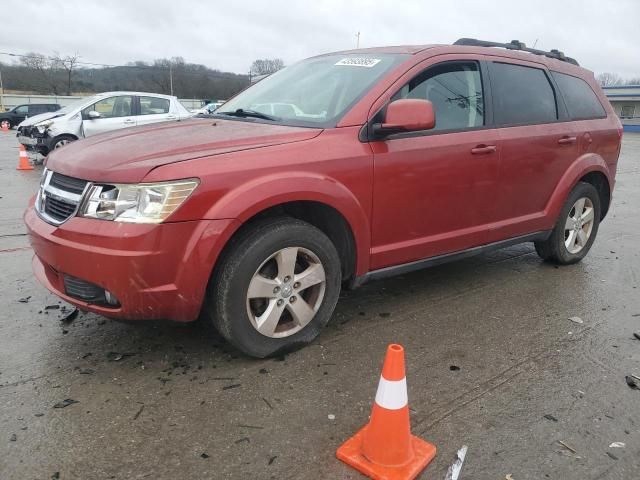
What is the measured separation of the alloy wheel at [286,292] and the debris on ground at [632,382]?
1783mm

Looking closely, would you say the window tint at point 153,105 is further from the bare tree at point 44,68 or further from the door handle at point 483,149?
the bare tree at point 44,68

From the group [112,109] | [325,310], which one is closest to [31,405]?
[325,310]

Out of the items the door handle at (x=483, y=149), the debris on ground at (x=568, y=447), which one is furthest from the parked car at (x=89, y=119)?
the debris on ground at (x=568, y=447)

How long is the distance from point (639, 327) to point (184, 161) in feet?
10.8

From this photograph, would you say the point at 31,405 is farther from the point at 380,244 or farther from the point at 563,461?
the point at 563,461

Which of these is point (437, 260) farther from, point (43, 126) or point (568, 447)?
point (43, 126)

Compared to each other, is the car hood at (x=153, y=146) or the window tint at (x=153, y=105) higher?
the window tint at (x=153, y=105)

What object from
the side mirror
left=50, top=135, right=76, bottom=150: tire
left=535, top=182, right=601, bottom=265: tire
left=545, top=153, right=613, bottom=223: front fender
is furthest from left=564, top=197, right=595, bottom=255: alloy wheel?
left=50, top=135, right=76, bottom=150: tire

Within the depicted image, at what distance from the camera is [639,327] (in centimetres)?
375

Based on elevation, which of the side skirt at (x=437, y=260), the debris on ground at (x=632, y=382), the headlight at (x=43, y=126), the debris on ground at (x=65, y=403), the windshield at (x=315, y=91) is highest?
the windshield at (x=315, y=91)

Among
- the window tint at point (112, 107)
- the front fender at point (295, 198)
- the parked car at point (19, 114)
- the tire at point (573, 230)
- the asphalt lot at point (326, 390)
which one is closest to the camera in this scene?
→ the asphalt lot at point (326, 390)

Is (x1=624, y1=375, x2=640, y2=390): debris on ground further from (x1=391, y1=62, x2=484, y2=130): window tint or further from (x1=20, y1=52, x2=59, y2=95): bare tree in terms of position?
(x1=20, y1=52, x2=59, y2=95): bare tree

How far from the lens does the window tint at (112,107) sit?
1207 centimetres

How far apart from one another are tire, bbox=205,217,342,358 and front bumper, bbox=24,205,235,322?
148 mm
